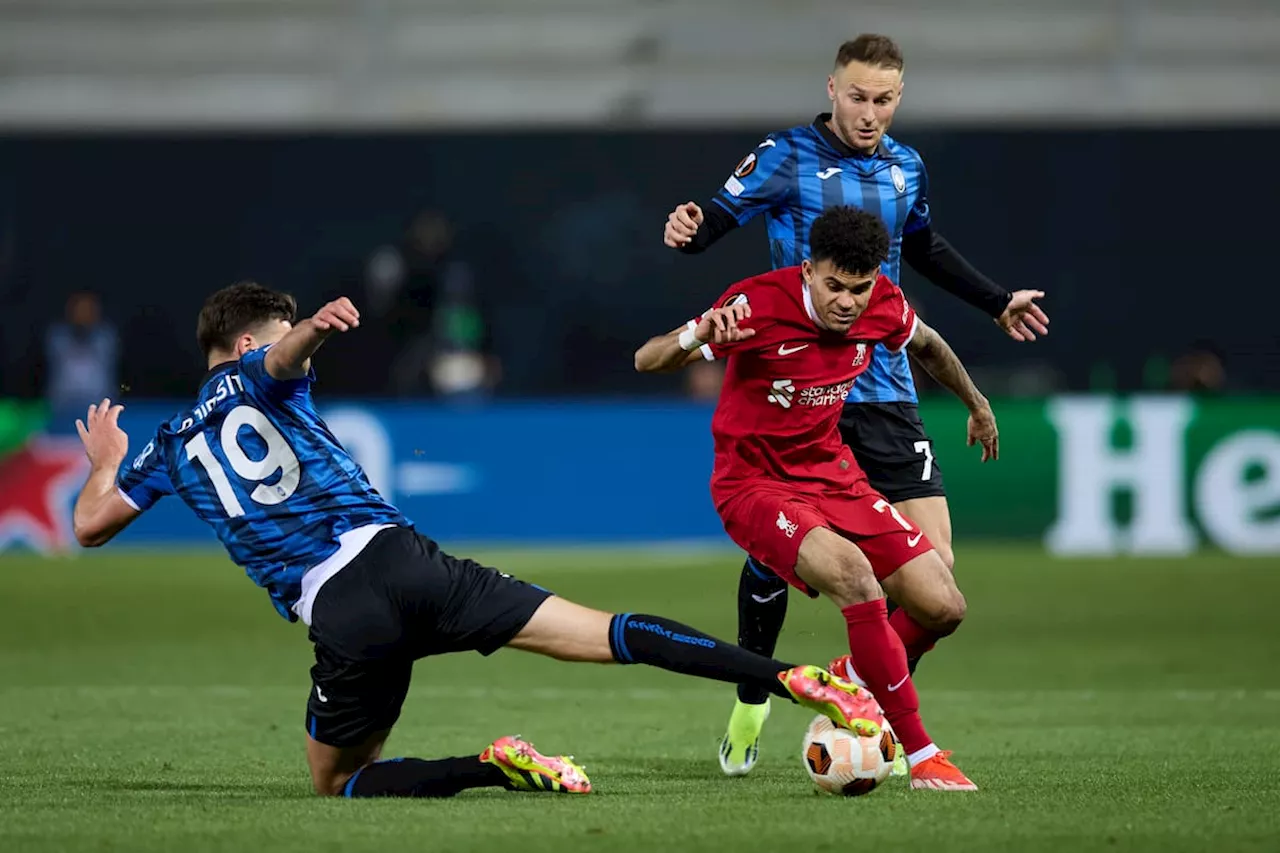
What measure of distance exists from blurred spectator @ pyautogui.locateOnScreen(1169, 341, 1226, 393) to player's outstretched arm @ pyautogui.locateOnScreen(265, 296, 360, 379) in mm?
14432

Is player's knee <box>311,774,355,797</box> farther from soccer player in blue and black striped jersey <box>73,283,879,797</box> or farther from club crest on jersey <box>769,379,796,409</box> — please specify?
club crest on jersey <box>769,379,796,409</box>

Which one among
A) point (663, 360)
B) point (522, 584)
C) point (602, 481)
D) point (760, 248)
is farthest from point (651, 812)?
point (760, 248)

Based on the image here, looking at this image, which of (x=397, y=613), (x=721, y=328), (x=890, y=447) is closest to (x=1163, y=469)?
(x=890, y=447)

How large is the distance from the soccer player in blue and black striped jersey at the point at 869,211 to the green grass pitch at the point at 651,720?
1.78ft

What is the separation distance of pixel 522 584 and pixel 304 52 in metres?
17.3

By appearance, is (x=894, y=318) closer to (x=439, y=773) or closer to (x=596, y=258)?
(x=439, y=773)

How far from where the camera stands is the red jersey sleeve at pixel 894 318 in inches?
255

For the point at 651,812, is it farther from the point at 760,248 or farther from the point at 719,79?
the point at 719,79

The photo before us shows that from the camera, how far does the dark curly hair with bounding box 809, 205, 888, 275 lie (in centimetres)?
608

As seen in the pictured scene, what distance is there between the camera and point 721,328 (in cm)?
597

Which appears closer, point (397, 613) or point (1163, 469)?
point (397, 613)

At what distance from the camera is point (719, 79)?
21.8m

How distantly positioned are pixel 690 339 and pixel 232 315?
4.57 feet

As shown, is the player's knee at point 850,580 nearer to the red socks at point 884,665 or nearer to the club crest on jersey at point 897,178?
the red socks at point 884,665
